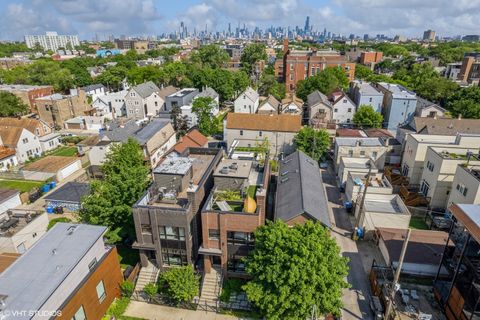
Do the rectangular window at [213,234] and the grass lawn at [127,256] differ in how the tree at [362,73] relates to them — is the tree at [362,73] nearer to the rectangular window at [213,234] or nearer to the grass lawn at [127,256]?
the rectangular window at [213,234]

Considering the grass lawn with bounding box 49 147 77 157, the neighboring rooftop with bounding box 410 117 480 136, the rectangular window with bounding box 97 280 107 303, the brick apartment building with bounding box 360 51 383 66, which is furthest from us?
the brick apartment building with bounding box 360 51 383 66

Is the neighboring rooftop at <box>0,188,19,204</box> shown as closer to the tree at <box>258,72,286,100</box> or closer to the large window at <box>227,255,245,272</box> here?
the large window at <box>227,255,245,272</box>

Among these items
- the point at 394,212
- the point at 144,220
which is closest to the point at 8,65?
the point at 144,220

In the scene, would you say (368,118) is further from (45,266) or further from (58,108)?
(58,108)

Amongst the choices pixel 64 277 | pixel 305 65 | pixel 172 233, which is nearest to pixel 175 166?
pixel 172 233

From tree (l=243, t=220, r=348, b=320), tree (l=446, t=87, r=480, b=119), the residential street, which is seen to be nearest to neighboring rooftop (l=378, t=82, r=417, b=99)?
tree (l=446, t=87, r=480, b=119)
